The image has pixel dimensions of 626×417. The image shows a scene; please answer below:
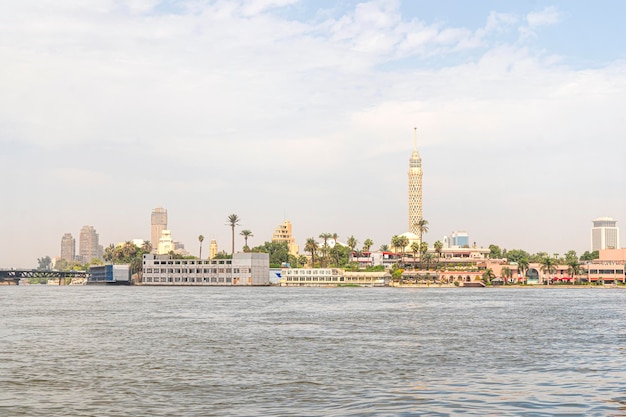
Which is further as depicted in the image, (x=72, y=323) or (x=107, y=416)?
(x=72, y=323)

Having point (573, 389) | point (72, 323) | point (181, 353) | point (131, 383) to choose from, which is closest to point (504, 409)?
point (573, 389)

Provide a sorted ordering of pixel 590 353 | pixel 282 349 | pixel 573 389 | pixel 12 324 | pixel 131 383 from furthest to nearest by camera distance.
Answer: pixel 12 324 → pixel 282 349 → pixel 590 353 → pixel 131 383 → pixel 573 389

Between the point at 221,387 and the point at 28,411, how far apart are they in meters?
8.28

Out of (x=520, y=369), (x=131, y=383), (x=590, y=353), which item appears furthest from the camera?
(x=590, y=353)

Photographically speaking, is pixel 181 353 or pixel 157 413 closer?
pixel 157 413

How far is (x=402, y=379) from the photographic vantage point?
35812 mm

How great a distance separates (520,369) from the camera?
39344 mm

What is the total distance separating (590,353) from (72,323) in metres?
50.0

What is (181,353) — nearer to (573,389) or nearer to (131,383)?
(131,383)

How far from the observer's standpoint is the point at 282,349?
50344 mm

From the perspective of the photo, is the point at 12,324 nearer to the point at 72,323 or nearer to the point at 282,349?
the point at 72,323

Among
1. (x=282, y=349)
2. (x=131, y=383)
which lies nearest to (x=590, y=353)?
(x=282, y=349)

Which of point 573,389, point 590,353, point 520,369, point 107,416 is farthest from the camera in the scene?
point 590,353

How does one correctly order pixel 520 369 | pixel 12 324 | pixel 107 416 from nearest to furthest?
pixel 107 416 < pixel 520 369 < pixel 12 324
